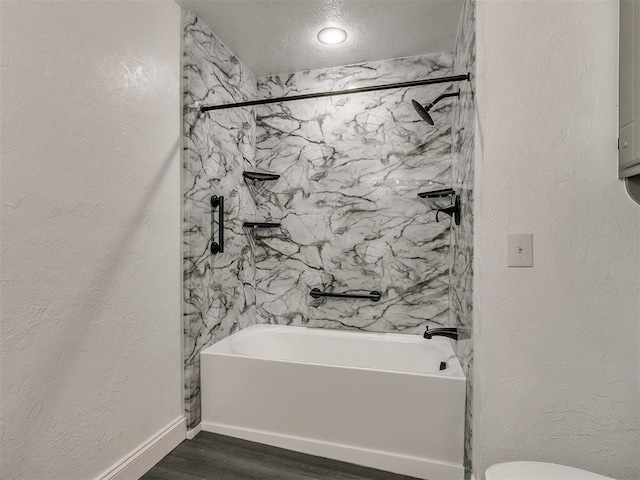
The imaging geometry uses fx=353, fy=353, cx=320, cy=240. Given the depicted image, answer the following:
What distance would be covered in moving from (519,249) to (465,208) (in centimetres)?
45

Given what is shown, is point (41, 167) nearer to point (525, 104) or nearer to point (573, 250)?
point (525, 104)

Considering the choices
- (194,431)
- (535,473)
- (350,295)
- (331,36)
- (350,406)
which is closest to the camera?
(535,473)

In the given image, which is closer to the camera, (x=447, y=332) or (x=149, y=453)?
(x=149, y=453)

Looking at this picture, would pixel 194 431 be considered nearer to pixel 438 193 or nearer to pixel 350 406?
pixel 350 406

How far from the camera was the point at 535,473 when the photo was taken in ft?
3.97

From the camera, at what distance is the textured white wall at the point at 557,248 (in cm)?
137

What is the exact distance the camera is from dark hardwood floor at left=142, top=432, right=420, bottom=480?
5.80 feet

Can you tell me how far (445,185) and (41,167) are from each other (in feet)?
7.47

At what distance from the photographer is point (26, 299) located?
4.09 ft

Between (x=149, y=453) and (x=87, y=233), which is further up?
(x=87, y=233)

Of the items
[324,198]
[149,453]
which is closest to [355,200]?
[324,198]

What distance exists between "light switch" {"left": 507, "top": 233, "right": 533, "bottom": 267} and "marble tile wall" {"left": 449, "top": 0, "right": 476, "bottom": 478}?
Answer: 0.69 feet

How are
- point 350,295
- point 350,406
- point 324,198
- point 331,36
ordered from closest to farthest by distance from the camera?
1. point 350,406
2. point 331,36
3. point 350,295
4. point 324,198

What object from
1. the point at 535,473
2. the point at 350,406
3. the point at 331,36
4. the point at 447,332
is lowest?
the point at 350,406
